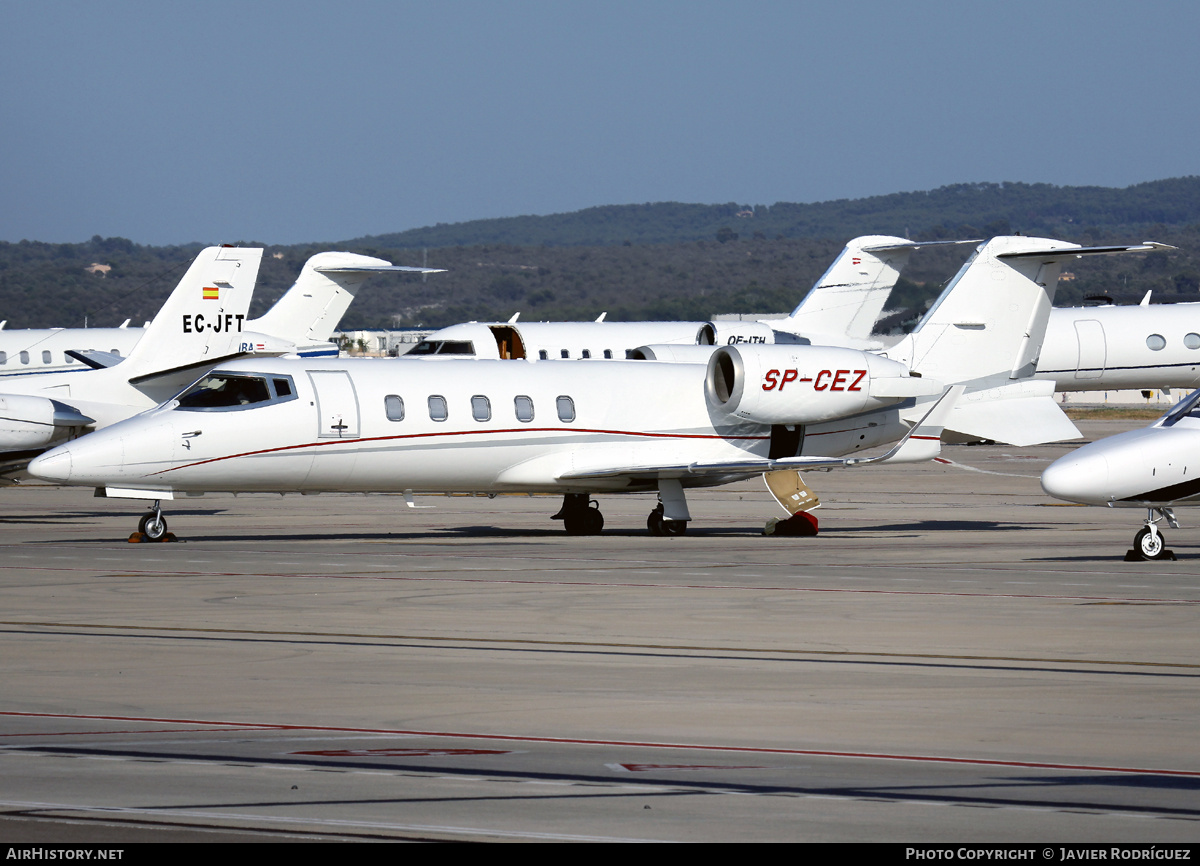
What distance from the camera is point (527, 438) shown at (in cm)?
2542

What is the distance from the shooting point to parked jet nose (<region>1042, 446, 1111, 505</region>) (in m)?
20.0

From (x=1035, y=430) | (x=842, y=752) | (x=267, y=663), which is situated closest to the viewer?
(x=842, y=752)

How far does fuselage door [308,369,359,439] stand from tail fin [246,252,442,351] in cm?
2348

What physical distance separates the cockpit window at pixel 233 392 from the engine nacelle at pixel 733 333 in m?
20.7


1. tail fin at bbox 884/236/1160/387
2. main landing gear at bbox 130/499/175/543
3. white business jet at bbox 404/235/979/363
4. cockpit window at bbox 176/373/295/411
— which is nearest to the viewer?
cockpit window at bbox 176/373/295/411

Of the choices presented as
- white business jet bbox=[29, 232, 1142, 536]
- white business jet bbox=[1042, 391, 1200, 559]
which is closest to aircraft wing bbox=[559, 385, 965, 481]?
white business jet bbox=[29, 232, 1142, 536]

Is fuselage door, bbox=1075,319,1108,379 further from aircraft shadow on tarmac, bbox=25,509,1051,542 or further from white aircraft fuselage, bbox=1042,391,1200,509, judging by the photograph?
white aircraft fuselage, bbox=1042,391,1200,509

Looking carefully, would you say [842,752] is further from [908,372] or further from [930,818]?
[908,372]

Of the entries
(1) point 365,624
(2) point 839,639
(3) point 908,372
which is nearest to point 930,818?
(2) point 839,639

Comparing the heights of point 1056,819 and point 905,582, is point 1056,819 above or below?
above

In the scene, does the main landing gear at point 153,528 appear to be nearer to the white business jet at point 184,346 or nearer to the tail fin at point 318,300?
the white business jet at point 184,346

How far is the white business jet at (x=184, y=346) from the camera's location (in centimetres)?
2925
